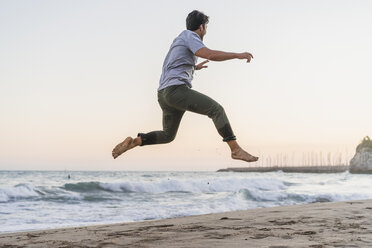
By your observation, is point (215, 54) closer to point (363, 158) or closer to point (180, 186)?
point (180, 186)

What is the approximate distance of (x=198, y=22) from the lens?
179 inches

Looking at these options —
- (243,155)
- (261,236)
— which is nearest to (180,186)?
(261,236)

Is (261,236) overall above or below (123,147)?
below

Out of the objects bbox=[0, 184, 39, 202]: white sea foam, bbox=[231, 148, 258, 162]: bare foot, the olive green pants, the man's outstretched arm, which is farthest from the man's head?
bbox=[0, 184, 39, 202]: white sea foam

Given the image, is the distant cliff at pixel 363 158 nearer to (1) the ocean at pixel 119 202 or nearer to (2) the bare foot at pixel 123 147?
(1) the ocean at pixel 119 202

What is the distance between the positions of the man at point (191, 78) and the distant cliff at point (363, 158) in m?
111

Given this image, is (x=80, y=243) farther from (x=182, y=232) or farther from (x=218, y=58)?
(x=218, y=58)

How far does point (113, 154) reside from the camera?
4.83 metres

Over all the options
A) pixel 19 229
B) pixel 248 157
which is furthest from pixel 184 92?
pixel 19 229

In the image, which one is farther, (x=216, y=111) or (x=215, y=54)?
(x=216, y=111)

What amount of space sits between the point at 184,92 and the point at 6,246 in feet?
11.4

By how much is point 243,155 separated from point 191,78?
96 cm

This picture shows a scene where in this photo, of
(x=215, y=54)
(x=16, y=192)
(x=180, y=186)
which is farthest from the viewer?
(x=180, y=186)

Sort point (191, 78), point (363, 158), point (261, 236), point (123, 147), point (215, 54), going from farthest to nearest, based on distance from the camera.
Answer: point (363, 158)
point (261, 236)
point (123, 147)
point (191, 78)
point (215, 54)
